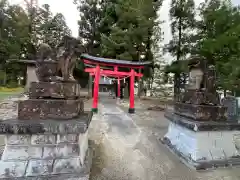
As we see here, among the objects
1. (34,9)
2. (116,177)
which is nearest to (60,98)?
(116,177)

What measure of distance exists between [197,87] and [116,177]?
2.09m

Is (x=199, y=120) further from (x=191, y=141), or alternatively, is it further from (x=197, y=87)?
(x=197, y=87)

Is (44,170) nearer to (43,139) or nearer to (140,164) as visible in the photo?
(43,139)

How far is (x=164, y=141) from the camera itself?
10.9 ft

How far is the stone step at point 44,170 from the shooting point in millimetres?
1613

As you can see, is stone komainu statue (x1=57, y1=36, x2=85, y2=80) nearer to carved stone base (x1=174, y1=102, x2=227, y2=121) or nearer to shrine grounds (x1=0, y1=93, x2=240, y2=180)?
shrine grounds (x1=0, y1=93, x2=240, y2=180)

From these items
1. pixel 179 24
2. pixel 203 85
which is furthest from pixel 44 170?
pixel 179 24

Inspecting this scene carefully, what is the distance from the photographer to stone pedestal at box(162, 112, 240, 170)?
88.4 inches

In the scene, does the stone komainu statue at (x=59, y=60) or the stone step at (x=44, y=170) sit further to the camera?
the stone komainu statue at (x=59, y=60)

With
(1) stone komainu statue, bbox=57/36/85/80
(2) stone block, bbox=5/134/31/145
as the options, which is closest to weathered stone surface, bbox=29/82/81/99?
(1) stone komainu statue, bbox=57/36/85/80

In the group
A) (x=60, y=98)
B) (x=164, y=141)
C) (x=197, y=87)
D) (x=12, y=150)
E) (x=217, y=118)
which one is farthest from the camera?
(x=164, y=141)

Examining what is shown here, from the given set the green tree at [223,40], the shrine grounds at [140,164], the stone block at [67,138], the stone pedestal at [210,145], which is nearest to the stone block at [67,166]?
the stone block at [67,138]

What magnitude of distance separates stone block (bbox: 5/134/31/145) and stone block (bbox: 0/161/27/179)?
215mm

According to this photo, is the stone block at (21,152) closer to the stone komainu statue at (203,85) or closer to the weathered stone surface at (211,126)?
the weathered stone surface at (211,126)
